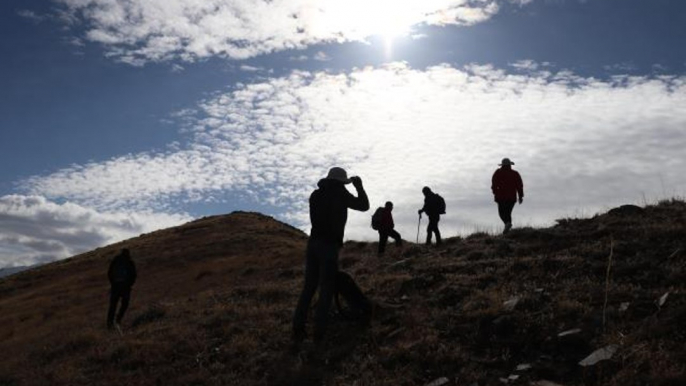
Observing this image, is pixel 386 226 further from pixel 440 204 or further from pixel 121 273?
pixel 121 273

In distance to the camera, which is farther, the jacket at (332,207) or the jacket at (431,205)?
the jacket at (431,205)

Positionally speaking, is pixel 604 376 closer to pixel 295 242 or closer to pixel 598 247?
pixel 598 247

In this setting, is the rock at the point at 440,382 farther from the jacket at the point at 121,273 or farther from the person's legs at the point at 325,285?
the jacket at the point at 121,273

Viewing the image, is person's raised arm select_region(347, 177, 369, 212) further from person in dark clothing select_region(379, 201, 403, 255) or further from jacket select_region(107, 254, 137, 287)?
person in dark clothing select_region(379, 201, 403, 255)

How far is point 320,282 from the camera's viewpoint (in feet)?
34.7

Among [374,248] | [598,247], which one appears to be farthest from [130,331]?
[374,248]

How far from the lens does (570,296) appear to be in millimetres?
10352

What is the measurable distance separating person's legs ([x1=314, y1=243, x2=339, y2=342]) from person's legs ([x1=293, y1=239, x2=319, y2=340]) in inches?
6.3

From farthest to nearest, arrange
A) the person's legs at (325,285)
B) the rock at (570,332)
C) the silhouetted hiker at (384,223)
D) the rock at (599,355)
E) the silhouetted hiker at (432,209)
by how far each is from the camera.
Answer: the silhouetted hiker at (384,223) → the silhouetted hiker at (432,209) → the person's legs at (325,285) → the rock at (570,332) → the rock at (599,355)

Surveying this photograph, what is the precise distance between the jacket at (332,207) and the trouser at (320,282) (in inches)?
6.7

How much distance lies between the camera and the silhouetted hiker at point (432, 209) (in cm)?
2189

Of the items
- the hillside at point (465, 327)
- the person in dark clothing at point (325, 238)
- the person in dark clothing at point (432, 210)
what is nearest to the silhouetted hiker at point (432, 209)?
the person in dark clothing at point (432, 210)

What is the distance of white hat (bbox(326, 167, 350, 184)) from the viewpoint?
1071 cm

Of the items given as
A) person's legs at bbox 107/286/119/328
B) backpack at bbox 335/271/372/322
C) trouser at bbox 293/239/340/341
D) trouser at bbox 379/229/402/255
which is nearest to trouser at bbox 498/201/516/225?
trouser at bbox 379/229/402/255
